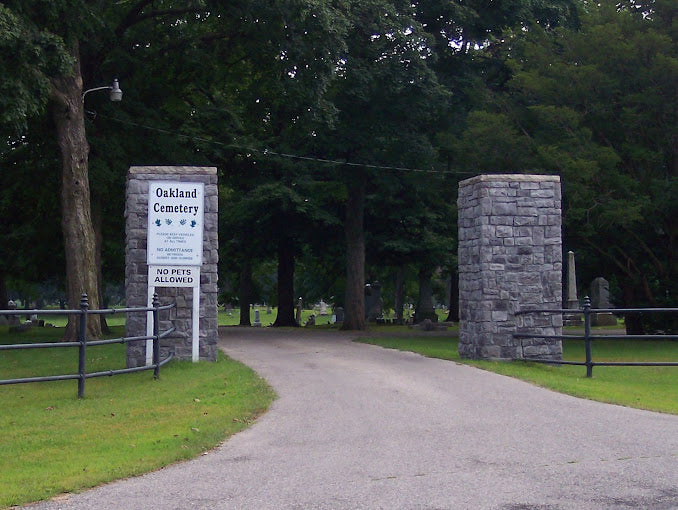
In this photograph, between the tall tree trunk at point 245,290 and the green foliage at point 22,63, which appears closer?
the green foliage at point 22,63

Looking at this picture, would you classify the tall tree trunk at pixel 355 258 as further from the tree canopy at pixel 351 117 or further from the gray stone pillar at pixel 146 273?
the gray stone pillar at pixel 146 273

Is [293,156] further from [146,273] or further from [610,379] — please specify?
[610,379]

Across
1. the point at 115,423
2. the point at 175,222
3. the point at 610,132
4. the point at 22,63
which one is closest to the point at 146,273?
the point at 175,222

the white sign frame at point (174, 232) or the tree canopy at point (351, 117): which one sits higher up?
the tree canopy at point (351, 117)

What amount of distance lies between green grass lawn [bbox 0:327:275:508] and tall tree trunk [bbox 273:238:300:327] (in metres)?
23.4

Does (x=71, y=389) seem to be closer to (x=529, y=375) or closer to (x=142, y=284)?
(x=142, y=284)

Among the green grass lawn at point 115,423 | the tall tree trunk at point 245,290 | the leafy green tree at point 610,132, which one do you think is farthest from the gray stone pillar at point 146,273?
the tall tree trunk at point 245,290

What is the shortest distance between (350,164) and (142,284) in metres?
17.4

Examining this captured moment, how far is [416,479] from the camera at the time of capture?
23.3 feet

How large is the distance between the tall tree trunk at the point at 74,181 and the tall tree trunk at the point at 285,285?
52.1 ft

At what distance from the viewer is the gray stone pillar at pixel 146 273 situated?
16.8 meters

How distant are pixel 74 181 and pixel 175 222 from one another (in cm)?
844

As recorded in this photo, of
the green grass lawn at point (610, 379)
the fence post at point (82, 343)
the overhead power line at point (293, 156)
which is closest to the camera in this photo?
the fence post at point (82, 343)

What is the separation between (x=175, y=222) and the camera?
16656mm
